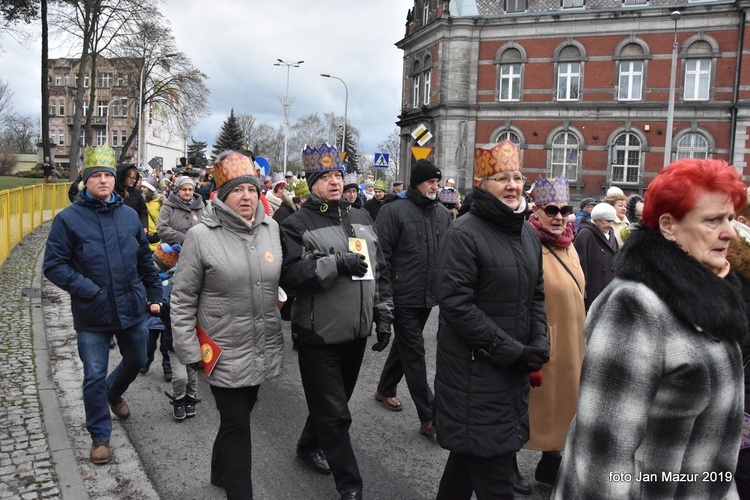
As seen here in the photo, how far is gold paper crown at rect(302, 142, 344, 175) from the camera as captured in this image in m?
4.28

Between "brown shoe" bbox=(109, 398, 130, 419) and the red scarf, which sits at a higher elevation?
the red scarf

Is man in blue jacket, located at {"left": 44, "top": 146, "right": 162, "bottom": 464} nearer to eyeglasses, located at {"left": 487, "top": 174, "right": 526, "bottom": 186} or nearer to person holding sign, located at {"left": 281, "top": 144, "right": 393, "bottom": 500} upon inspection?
person holding sign, located at {"left": 281, "top": 144, "right": 393, "bottom": 500}

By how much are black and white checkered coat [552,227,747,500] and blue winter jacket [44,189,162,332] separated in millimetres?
3594

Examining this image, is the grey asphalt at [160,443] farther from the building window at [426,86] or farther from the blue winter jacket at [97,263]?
the building window at [426,86]

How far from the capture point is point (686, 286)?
1.98m

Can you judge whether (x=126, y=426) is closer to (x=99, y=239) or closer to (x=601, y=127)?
(x=99, y=239)

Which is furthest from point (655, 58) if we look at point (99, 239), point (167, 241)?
point (99, 239)

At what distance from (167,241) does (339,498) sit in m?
4.31

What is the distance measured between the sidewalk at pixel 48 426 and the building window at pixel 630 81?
3387cm

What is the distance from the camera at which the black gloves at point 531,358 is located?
327 cm

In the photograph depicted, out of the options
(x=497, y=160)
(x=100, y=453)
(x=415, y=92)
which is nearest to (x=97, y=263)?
(x=100, y=453)

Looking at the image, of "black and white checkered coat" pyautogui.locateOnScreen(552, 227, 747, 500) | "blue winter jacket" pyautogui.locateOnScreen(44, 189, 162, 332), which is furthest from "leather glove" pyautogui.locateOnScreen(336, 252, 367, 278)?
"black and white checkered coat" pyautogui.locateOnScreen(552, 227, 747, 500)

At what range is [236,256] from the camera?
375cm

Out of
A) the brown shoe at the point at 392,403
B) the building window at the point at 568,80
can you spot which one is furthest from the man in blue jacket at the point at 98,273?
the building window at the point at 568,80
